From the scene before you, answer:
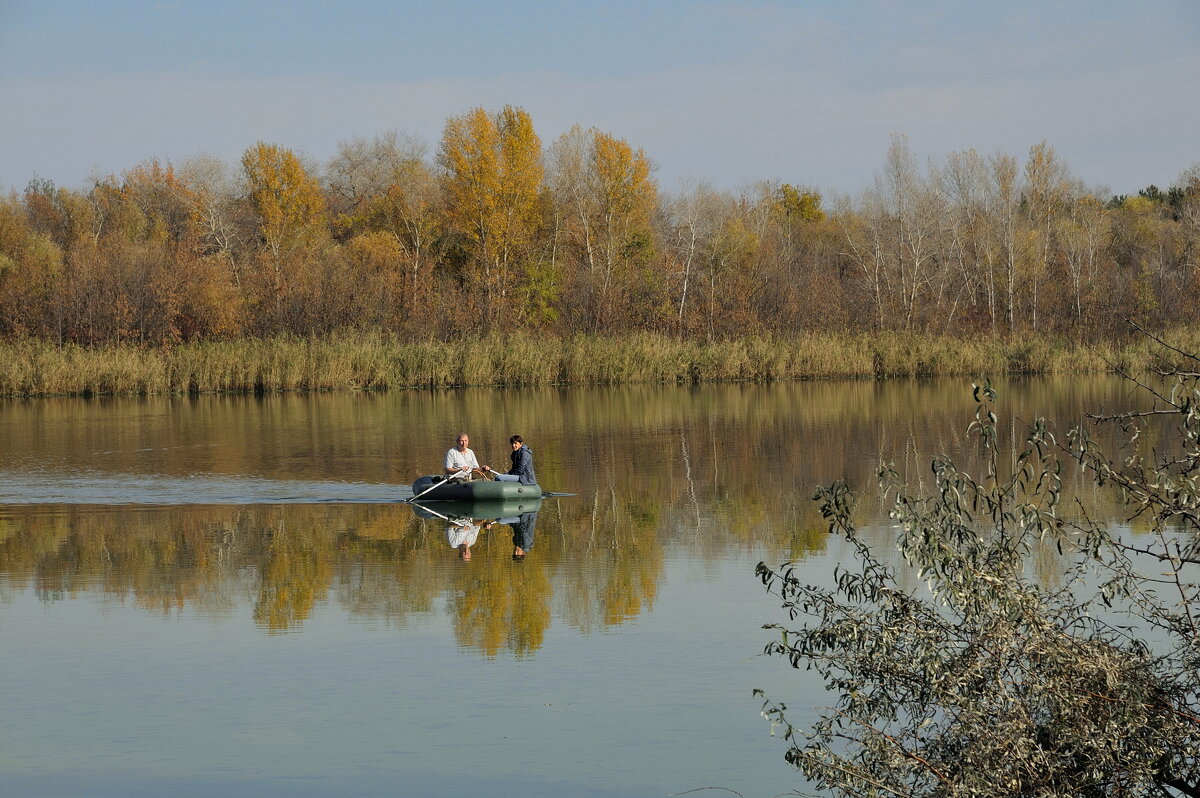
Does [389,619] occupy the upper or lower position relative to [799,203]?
lower

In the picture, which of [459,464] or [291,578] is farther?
[459,464]

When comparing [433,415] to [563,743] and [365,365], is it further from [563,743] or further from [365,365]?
[563,743]

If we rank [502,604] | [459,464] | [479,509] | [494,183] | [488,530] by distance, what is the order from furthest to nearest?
[494,183] → [459,464] → [479,509] → [488,530] → [502,604]

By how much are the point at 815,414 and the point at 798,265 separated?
83.4 feet

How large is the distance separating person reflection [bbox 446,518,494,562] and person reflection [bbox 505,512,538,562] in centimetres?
35

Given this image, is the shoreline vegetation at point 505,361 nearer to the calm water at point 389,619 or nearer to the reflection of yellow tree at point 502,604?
the calm water at point 389,619

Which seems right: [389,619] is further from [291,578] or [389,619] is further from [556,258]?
[556,258]

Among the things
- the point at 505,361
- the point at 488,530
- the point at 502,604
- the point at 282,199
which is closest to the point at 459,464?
the point at 488,530

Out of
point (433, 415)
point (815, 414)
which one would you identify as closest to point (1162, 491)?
point (815, 414)

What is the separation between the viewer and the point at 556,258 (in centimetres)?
5516

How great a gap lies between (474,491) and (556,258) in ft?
129

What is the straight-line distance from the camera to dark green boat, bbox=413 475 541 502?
53.1ft

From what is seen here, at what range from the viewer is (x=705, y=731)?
746 cm

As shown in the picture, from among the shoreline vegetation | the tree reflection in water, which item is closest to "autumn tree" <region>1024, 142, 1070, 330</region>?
the shoreline vegetation
